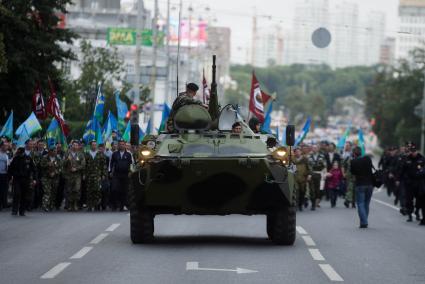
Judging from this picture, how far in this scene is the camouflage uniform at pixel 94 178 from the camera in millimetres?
32906

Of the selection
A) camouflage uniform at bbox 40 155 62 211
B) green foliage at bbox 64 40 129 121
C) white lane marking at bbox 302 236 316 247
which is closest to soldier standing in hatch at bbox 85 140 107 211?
camouflage uniform at bbox 40 155 62 211

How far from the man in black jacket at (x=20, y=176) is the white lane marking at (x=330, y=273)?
1354 cm

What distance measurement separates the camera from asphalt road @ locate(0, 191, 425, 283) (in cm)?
1634

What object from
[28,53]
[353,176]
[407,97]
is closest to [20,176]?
[353,176]

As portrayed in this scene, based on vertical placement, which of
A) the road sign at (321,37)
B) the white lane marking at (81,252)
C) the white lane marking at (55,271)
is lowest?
the white lane marking at (81,252)

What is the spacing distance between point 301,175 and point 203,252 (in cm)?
1587

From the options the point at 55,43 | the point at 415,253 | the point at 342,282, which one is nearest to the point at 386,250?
the point at 415,253

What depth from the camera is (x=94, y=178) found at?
32.9m

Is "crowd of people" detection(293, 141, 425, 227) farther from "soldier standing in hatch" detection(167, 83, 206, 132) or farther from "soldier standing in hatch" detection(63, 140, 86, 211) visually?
"soldier standing in hatch" detection(167, 83, 206, 132)

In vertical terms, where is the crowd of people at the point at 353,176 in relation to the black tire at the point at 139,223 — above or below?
below

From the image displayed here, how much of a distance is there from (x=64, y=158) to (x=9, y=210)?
1840 mm

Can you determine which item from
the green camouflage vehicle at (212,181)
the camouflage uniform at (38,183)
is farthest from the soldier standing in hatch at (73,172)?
the green camouflage vehicle at (212,181)

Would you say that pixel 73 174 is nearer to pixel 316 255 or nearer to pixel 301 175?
pixel 301 175

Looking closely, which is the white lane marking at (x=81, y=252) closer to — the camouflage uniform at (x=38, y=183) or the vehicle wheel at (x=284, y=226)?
the vehicle wheel at (x=284, y=226)
